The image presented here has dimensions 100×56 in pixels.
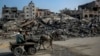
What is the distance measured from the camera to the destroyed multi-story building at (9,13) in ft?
360

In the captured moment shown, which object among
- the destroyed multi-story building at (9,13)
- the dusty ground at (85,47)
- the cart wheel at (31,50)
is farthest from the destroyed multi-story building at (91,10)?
the cart wheel at (31,50)

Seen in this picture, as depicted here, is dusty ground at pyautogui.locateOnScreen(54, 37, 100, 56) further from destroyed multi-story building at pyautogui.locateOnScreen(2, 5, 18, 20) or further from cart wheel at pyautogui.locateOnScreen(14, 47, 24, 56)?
destroyed multi-story building at pyautogui.locateOnScreen(2, 5, 18, 20)

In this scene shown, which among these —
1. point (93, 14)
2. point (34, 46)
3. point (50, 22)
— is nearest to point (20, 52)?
point (34, 46)

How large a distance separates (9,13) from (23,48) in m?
96.8

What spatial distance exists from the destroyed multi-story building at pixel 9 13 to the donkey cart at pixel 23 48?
93802mm

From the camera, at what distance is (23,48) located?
16141mm

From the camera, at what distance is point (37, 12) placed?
120 meters

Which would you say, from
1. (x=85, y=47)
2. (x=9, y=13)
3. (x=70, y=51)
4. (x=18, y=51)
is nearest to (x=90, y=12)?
(x=9, y=13)

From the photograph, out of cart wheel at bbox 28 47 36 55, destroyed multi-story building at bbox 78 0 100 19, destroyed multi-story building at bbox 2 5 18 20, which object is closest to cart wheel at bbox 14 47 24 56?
cart wheel at bbox 28 47 36 55

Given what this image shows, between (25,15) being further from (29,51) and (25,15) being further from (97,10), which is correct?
(29,51)

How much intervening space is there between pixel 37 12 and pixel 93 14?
3512cm

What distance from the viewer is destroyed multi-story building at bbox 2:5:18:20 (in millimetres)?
109812

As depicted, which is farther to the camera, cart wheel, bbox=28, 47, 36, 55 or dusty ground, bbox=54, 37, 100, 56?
dusty ground, bbox=54, 37, 100, 56

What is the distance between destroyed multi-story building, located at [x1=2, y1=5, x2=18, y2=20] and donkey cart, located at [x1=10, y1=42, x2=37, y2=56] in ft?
308
